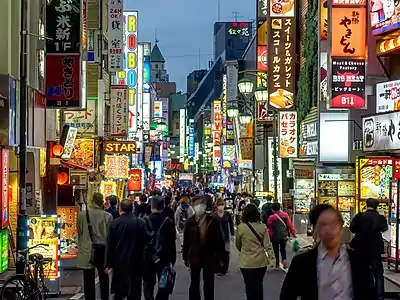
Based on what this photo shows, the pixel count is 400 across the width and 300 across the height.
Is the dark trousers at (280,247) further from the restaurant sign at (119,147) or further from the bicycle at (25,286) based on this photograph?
the restaurant sign at (119,147)

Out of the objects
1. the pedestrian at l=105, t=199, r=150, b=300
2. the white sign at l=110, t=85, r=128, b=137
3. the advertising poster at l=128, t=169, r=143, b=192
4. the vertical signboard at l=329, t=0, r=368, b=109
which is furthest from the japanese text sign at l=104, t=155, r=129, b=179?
the pedestrian at l=105, t=199, r=150, b=300

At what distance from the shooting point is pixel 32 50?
25141 mm

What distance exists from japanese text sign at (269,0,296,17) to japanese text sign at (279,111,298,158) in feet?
15.0

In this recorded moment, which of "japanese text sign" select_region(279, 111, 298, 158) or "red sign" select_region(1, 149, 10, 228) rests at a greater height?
"japanese text sign" select_region(279, 111, 298, 158)

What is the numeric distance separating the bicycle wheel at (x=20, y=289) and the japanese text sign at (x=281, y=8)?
2769cm

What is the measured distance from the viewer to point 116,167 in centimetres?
4612

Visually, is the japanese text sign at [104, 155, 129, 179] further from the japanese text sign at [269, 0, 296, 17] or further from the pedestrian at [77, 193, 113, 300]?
the pedestrian at [77, 193, 113, 300]

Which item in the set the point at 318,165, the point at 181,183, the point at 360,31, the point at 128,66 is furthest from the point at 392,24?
the point at 181,183

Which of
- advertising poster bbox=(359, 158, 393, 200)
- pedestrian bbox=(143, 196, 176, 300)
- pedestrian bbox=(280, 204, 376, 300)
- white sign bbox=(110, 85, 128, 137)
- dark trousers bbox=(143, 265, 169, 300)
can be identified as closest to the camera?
pedestrian bbox=(280, 204, 376, 300)

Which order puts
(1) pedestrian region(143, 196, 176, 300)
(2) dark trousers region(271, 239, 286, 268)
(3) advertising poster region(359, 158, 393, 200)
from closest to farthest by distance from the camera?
(1) pedestrian region(143, 196, 176, 300) → (2) dark trousers region(271, 239, 286, 268) → (3) advertising poster region(359, 158, 393, 200)

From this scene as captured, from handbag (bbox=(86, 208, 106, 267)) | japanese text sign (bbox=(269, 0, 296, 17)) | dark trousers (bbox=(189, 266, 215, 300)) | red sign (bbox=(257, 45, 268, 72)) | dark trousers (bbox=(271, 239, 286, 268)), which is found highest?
japanese text sign (bbox=(269, 0, 296, 17))

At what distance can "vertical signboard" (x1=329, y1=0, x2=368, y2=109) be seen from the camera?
26.3m

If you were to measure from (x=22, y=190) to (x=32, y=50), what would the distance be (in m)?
9.97

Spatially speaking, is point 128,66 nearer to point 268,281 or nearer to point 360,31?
point 360,31
